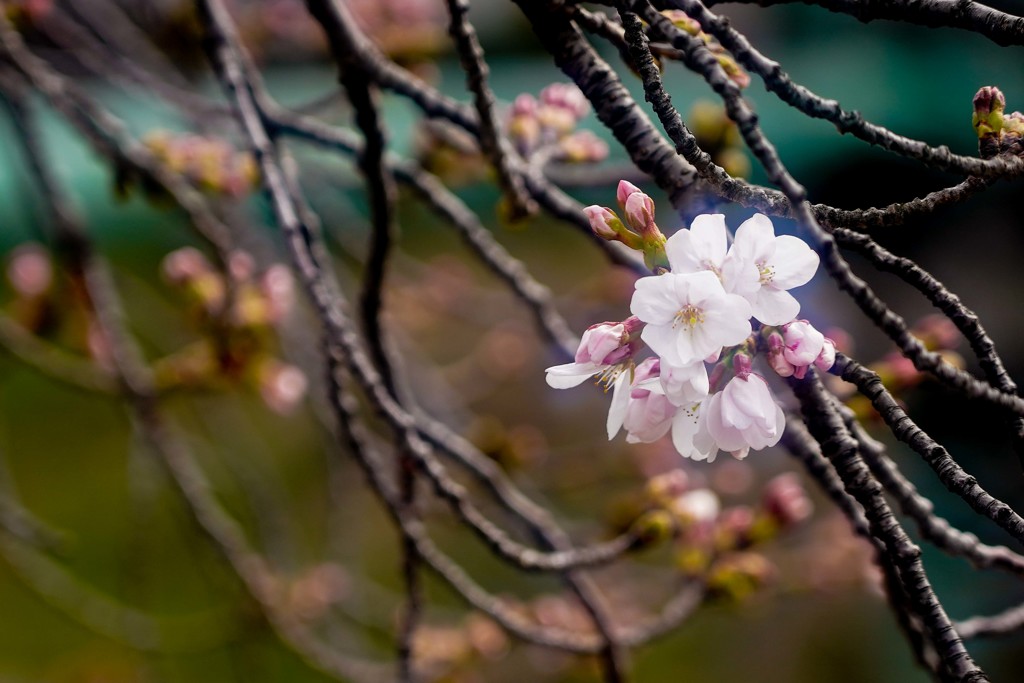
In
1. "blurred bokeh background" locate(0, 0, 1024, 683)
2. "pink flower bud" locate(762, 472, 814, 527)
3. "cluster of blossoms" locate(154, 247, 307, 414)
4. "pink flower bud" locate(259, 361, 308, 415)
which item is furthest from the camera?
"blurred bokeh background" locate(0, 0, 1024, 683)

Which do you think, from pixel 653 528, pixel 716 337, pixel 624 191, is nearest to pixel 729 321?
pixel 716 337

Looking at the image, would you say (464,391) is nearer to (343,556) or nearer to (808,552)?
(343,556)

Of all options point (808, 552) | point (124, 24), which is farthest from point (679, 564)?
point (124, 24)

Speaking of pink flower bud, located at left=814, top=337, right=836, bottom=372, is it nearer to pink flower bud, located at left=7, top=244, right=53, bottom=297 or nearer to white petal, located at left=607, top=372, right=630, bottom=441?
white petal, located at left=607, top=372, right=630, bottom=441

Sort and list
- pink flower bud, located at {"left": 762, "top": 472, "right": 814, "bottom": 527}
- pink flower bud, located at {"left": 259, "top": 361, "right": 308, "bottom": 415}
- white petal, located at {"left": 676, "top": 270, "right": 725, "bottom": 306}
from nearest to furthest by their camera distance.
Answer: white petal, located at {"left": 676, "top": 270, "right": 725, "bottom": 306} → pink flower bud, located at {"left": 762, "top": 472, "right": 814, "bottom": 527} → pink flower bud, located at {"left": 259, "top": 361, "right": 308, "bottom": 415}

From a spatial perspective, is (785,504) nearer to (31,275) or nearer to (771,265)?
(771,265)

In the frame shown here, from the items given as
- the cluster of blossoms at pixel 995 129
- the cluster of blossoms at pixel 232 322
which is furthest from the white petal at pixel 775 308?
the cluster of blossoms at pixel 232 322

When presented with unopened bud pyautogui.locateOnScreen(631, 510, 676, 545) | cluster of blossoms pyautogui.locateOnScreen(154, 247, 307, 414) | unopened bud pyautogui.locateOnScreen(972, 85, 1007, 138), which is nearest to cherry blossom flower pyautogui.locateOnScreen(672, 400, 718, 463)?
unopened bud pyautogui.locateOnScreen(972, 85, 1007, 138)
